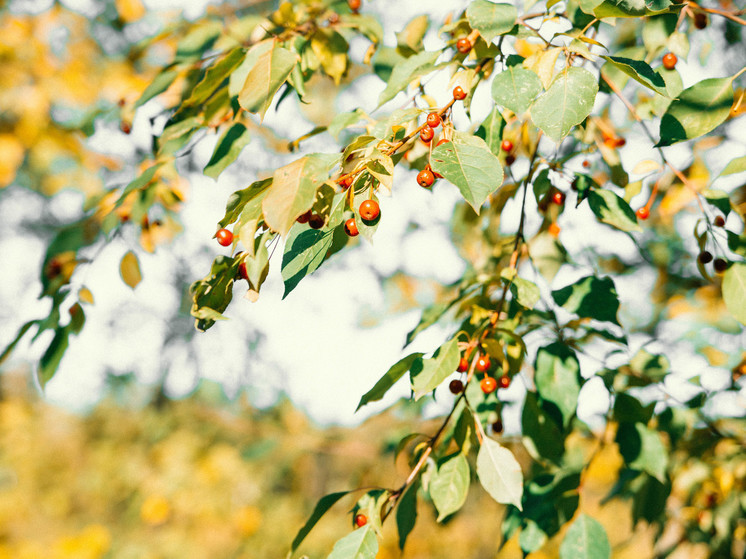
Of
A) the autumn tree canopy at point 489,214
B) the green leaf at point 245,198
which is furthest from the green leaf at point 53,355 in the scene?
the green leaf at point 245,198

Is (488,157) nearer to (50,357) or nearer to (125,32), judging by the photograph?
(50,357)

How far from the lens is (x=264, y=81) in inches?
29.0

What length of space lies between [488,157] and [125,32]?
3221 mm

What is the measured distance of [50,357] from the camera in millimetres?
1042

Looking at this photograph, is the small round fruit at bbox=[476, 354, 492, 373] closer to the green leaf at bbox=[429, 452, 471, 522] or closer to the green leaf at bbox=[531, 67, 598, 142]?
the green leaf at bbox=[429, 452, 471, 522]

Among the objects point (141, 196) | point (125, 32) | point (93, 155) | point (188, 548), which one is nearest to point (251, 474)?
point (188, 548)

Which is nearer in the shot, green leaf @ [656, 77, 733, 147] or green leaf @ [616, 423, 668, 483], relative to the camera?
green leaf @ [656, 77, 733, 147]

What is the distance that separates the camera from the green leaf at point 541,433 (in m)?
0.93

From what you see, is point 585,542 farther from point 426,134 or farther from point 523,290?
point 426,134

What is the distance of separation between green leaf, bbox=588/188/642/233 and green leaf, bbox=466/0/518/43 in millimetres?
343

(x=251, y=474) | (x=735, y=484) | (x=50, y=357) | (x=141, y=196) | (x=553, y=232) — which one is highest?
(x=141, y=196)

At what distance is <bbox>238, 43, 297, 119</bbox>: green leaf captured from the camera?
723mm

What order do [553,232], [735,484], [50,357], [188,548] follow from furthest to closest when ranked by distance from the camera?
[188,548]
[735,484]
[553,232]
[50,357]

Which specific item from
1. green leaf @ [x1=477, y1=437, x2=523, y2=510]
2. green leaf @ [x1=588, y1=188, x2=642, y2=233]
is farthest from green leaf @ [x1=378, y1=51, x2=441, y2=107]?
green leaf @ [x1=477, y1=437, x2=523, y2=510]
